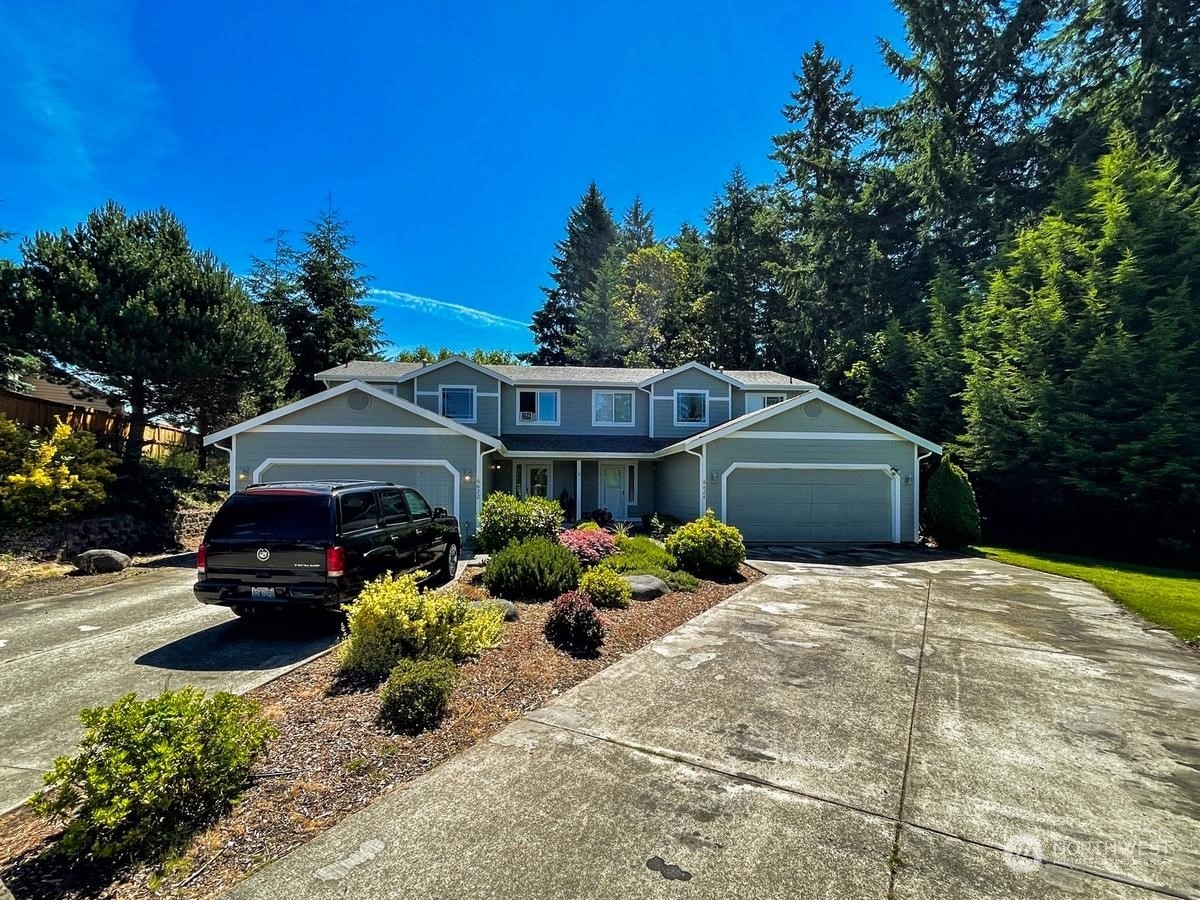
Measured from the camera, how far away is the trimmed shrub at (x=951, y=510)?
16.4m

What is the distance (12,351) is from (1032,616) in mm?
24153

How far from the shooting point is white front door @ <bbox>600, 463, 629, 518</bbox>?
849 inches

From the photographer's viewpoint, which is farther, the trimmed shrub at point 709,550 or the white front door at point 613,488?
the white front door at point 613,488

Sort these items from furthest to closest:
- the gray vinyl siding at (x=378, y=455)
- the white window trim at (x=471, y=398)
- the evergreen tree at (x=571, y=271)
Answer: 1. the evergreen tree at (x=571, y=271)
2. the white window trim at (x=471, y=398)
3. the gray vinyl siding at (x=378, y=455)

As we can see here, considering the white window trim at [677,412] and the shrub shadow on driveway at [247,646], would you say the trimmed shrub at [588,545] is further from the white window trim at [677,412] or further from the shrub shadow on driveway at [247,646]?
the white window trim at [677,412]

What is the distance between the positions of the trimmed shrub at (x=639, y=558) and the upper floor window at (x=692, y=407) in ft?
32.2

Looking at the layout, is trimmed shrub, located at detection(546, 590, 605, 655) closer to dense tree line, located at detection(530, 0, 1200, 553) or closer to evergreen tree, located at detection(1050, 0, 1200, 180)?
dense tree line, located at detection(530, 0, 1200, 553)

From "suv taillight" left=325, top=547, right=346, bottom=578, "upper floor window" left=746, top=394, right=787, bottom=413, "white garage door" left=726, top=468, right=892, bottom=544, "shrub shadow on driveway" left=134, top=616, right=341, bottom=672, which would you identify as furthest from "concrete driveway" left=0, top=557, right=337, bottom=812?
"upper floor window" left=746, top=394, right=787, bottom=413

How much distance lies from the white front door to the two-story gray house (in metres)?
0.04

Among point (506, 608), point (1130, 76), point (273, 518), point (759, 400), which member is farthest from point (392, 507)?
point (1130, 76)

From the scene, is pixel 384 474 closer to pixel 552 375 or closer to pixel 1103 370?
pixel 552 375

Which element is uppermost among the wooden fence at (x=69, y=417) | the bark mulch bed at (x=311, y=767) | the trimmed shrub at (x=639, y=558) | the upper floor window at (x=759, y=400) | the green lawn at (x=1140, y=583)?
the upper floor window at (x=759, y=400)

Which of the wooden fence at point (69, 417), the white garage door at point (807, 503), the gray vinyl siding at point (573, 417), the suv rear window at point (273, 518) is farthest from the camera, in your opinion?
the gray vinyl siding at point (573, 417)

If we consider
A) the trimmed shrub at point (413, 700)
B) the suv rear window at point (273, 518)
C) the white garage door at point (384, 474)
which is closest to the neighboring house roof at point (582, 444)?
the white garage door at point (384, 474)
